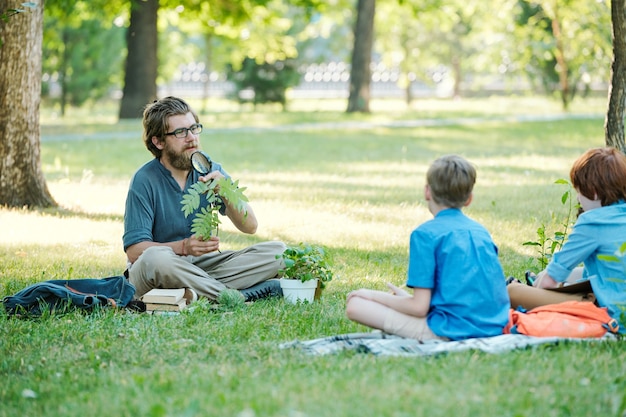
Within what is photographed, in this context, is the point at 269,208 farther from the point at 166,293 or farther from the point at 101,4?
the point at 101,4

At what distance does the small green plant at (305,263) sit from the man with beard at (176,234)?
24 cm

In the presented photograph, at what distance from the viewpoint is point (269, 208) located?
35.8ft

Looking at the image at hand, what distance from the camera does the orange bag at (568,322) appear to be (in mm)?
4801

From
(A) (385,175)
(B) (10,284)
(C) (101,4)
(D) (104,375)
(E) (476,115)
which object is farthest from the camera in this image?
(E) (476,115)

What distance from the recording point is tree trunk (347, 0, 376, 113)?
26406 millimetres

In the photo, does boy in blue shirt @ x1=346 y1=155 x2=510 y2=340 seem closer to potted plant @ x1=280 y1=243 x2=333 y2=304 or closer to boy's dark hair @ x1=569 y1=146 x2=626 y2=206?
boy's dark hair @ x1=569 y1=146 x2=626 y2=206

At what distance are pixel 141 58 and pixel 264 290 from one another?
18.5 meters

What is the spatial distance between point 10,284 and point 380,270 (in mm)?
2821

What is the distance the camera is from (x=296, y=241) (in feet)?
29.1

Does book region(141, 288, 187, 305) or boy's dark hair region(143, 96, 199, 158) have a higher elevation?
boy's dark hair region(143, 96, 199, 158)

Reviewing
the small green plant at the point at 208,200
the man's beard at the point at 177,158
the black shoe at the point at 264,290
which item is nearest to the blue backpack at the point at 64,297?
the small green plant at the point at 208,200

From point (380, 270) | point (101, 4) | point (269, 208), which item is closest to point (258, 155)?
point (269, 208)

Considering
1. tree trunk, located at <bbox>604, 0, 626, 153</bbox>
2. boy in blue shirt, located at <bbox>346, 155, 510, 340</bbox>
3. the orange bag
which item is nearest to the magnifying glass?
boy in blue shirt, located at <bbox>346, 155, 510, 340</bbox>

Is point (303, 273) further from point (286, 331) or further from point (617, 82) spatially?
point (617, 82)
